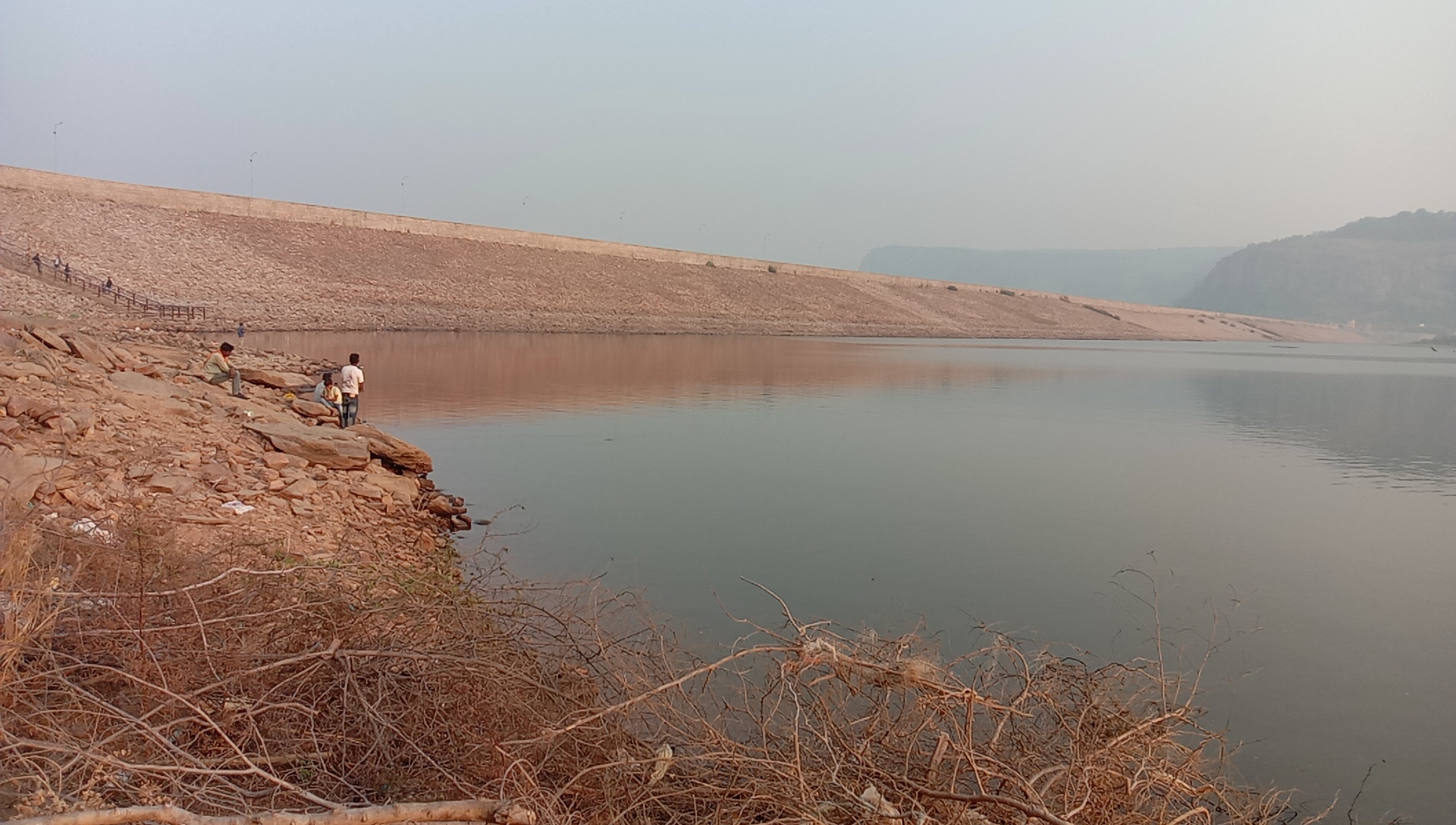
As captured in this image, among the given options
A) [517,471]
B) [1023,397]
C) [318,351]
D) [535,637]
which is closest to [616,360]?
[318,351]

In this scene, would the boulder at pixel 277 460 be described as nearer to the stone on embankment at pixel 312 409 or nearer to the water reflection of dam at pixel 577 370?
the stone on embankment at pixel 312 409

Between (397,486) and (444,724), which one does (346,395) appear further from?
(444,724)

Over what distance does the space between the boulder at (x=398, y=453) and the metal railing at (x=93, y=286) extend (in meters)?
26.0

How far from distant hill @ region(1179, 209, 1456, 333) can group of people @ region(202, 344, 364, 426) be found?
545ft

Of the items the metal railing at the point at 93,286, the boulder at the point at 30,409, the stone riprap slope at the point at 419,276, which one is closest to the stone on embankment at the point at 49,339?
the boulder at the point at 30,409

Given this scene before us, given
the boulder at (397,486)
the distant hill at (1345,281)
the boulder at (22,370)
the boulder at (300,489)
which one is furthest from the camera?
the distant hill at (1345,281)

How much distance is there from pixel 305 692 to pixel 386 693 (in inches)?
13.4

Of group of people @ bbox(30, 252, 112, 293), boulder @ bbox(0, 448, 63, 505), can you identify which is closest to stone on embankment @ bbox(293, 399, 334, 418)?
boulder @ bbox(0, 448, 63, 505)

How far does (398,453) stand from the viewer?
11.0 m

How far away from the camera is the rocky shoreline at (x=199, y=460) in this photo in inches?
269

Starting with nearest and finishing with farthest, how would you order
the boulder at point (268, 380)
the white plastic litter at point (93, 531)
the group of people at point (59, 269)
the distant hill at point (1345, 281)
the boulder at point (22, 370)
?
the white plastic litter at point (93, 531) → the boulder at point (22, 370) → the boulder at point (268, 380) → the group of people at point (59, 269) → the distant hill at point (1345, 281)

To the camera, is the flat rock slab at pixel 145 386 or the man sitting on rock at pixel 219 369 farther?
the man sitting on rock at pixel 219 369

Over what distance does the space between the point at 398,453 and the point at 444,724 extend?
8.31 metres

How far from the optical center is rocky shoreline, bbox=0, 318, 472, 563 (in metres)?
6.83
